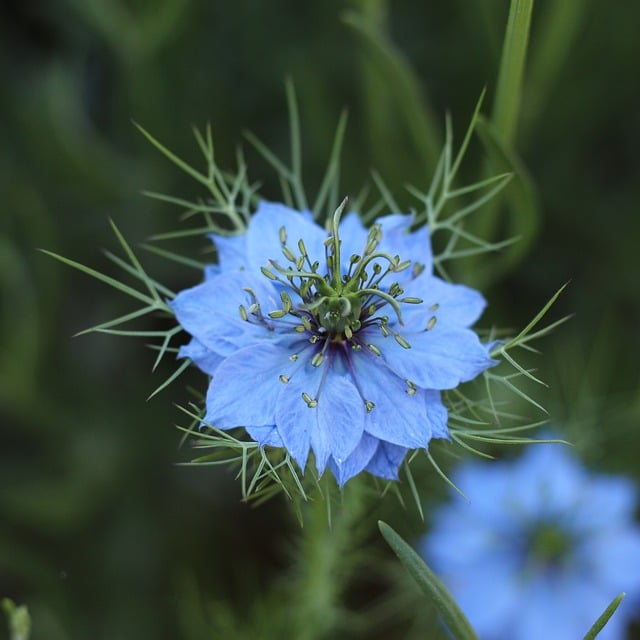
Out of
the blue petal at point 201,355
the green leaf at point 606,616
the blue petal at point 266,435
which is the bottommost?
the green leaf at point 606,616

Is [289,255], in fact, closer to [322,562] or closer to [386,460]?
[386,460]

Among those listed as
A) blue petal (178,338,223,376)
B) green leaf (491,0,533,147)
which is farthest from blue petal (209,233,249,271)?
green leaf (491,0,533,147)

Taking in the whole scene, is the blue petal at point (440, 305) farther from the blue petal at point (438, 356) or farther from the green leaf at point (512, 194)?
the green leaf at point (512, 194)

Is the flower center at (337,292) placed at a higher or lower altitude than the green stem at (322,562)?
higher

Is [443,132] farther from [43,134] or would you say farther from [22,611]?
[22,611]

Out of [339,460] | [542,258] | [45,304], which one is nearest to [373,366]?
[339,460]

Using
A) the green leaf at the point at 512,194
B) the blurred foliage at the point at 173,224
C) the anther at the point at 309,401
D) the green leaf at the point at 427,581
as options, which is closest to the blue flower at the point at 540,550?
the blurred foliage at the point at 173,224

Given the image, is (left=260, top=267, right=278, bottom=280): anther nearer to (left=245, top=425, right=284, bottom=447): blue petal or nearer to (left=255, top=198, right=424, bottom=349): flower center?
(left=255, top=198, right=424, bottom=349): flower center
